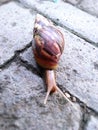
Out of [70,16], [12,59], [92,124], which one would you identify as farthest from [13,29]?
[92,124]

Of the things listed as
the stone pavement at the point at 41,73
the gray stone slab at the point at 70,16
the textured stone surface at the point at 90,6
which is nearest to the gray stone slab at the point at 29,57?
the stone pavement at the point at 41,73

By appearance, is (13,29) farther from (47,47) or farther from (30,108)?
(30,108)

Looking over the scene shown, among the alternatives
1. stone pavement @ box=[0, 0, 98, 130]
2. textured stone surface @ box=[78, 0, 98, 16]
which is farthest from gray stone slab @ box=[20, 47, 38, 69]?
textured stone surface @ box=[78, 0, 98, 16]

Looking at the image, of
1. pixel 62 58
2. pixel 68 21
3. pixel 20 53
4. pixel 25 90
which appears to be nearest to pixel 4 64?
pixel 20 53

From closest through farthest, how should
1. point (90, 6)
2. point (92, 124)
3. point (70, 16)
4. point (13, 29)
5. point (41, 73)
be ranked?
point (92, 124), point (41, 73), point (13, 29), point (70, 16), point (90, 6)

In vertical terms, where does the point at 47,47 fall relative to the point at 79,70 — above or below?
above

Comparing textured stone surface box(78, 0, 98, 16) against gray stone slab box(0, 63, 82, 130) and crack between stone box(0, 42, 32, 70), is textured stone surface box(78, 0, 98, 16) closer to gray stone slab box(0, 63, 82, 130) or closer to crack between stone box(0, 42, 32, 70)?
crack between stone box(0, 42, 32, 70)

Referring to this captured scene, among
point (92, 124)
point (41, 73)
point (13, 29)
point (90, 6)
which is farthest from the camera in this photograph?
point (90, 6)
